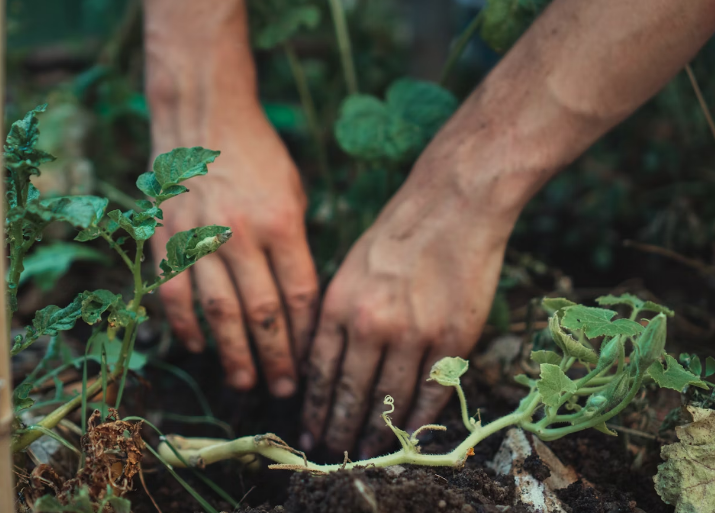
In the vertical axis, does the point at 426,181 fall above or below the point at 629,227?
above

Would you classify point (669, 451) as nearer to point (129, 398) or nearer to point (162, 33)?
point (129, 398)

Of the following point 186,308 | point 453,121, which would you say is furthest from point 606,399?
point 186,308

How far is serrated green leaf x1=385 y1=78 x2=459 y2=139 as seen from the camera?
1315 mm

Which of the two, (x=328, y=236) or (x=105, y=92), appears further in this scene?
(x=105, y=92)

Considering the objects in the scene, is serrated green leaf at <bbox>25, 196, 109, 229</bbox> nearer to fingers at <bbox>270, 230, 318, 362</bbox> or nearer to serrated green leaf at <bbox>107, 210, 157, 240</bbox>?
serrated green leaf at <bbox>107, 210, 157, 240</bbox>

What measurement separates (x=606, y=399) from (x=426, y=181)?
0.52 meters

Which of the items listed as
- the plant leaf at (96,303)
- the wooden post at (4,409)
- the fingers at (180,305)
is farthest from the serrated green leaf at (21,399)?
the fingers at (180,305)

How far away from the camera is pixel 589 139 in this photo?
1.04 metres

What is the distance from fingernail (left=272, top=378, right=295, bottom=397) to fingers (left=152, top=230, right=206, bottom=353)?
7.0 inches

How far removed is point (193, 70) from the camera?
128 centimetres

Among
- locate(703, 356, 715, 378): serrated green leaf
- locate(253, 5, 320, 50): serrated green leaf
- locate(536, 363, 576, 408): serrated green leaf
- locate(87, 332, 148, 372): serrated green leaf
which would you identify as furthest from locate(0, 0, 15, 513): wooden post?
locate(253, 5, 320, 50): serrated green leaf

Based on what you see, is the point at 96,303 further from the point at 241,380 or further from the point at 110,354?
the point at 241,380

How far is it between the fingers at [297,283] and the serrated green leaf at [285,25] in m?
0.58

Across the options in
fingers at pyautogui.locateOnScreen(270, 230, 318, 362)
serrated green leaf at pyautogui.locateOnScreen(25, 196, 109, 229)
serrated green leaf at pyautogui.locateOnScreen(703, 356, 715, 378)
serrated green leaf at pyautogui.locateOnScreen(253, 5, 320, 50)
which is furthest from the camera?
serrated green leaf at pyautogui.locateOnScreen(253, 5, 320, 50)
